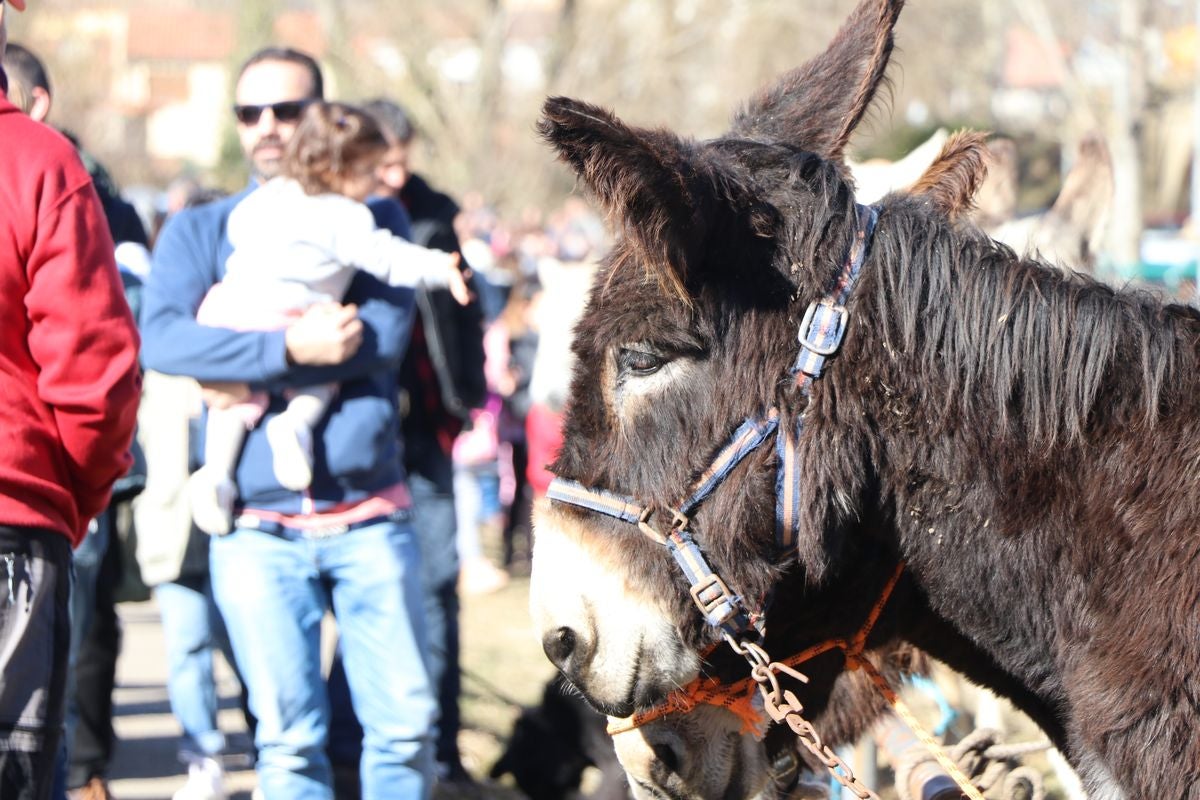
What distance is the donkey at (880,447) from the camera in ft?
6.93

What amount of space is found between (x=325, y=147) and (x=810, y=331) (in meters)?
2.07

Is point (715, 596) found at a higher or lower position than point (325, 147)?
lower

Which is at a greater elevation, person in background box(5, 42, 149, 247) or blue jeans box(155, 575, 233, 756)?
person in background box(5, 42, 149, 247)

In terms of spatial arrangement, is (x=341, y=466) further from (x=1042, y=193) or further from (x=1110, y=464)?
(x=1042, y=193)

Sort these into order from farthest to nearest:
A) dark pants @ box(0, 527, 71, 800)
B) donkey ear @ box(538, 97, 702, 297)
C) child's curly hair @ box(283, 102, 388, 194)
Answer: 1. child's curly hair @ box(283, 102, 388, 194)
2. dark pants @ box(0, 527, 71, 800)
3. donkey ear @ box(538, 97, 702, 297)

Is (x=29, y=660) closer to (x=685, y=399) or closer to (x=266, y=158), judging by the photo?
(x=685, y=399)

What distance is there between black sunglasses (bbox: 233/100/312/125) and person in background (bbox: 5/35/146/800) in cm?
78

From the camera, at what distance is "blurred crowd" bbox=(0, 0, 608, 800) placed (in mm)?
2617

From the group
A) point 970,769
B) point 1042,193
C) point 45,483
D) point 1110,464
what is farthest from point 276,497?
point 1042,193

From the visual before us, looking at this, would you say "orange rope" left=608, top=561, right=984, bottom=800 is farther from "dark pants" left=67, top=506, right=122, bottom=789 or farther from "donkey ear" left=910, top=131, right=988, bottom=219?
"dark pants" left=67, top=506, right=122, bottom=789

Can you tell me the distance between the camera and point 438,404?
591 cm

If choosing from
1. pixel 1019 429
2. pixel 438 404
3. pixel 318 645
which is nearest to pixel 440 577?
pixel 438 404

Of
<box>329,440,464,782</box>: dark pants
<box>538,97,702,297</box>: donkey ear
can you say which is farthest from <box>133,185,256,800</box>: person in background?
<box>538,97,702,297</box>: donkey ear

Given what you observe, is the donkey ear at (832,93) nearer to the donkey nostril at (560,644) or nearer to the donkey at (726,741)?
the donkey at (726,741)
